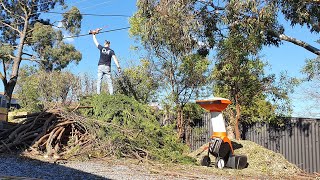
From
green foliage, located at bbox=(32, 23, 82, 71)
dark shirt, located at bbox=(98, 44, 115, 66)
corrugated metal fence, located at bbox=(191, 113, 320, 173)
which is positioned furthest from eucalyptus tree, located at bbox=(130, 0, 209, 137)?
green foliage, located at bbox=(32, 23, 82, 71)

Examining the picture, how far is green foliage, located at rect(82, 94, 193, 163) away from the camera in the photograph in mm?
8188

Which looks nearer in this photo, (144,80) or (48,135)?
(48,135)

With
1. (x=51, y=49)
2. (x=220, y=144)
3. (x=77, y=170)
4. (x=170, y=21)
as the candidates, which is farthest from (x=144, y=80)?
(x=51, y=49)

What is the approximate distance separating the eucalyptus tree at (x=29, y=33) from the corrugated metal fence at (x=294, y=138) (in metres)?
18.4

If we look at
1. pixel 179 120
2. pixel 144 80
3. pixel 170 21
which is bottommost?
pixel 179 120

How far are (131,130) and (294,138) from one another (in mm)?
6063

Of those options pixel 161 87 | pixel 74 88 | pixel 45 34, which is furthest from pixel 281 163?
pixel 45 34

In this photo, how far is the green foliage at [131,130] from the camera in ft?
26.9

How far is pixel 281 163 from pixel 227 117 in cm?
369

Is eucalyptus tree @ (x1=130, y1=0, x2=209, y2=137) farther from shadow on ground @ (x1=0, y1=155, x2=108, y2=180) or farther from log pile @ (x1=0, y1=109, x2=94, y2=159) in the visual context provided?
shadow on ground @ (x1=0, y1=155, x2=108, y2=180)

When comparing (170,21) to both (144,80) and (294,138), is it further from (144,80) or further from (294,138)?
(294,138)

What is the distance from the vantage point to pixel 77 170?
6.46m

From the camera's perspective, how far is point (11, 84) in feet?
84.3

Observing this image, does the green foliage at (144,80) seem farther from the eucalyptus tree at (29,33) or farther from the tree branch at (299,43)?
the eucalyptus tree at (29,33)
